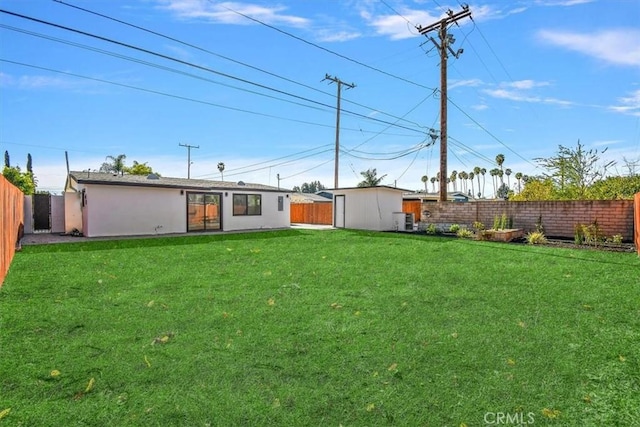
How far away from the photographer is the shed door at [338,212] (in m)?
20.5

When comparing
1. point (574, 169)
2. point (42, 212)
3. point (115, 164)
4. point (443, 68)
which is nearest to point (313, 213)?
point (443, 68)

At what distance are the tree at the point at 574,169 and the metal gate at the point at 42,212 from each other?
76.6ft

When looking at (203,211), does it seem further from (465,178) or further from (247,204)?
(465,178)

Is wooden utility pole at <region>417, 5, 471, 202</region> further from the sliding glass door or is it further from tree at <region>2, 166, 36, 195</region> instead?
tree at <region>2, 166, 36, 195</region>

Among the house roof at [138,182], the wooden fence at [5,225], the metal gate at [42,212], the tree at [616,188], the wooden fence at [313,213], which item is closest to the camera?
the wooden fence at [5,225]

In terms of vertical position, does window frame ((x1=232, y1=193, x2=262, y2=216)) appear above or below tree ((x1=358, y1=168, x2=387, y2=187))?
below

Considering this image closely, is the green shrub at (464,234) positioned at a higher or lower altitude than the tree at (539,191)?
lower

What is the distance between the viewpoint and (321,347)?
135 inches

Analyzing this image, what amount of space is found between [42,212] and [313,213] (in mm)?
14827

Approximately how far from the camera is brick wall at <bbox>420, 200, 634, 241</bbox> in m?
11.5

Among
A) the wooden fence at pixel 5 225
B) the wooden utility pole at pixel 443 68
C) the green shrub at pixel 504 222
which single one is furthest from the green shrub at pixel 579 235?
the wooden fence at pixel 5 225

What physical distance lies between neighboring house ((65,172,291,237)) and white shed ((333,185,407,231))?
3.43 m

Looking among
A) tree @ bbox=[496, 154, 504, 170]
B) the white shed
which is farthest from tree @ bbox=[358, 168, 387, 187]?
tree @ bbox=[496, 154, 504, 170]

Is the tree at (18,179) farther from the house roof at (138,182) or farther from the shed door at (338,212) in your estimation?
the shed door at (338,212)
